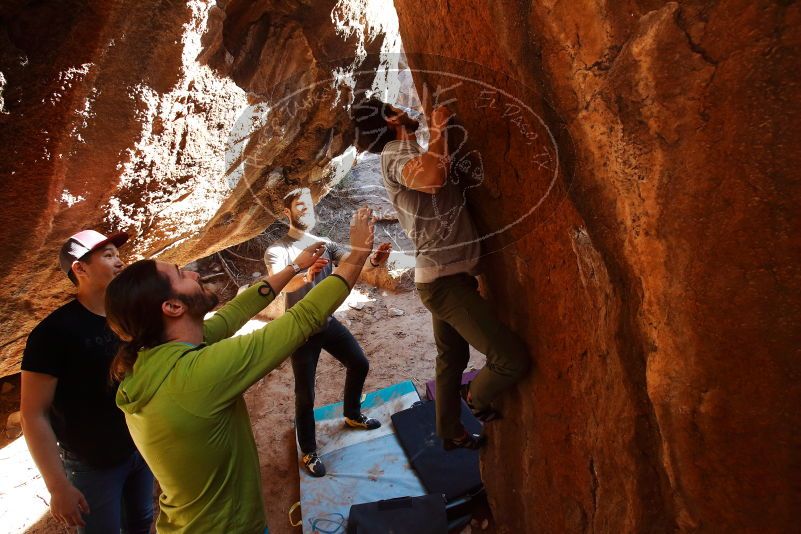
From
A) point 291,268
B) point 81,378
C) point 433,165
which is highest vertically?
point 433,165

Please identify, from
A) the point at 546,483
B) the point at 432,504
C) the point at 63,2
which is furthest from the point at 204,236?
the point at 546,483

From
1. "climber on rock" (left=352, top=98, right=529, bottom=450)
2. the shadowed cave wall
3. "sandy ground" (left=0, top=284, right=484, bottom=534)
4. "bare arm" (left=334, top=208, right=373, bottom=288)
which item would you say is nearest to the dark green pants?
"climber on rock" (left=352, top=98, right=529, bottom=450)

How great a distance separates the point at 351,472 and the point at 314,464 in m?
0.30

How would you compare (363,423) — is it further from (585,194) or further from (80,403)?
(585,194)

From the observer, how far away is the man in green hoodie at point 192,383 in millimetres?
1357

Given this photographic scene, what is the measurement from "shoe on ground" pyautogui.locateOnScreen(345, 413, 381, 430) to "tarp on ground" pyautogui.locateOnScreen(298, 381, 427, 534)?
38 millimetres

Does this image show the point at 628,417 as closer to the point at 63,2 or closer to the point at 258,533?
the point at 258,533

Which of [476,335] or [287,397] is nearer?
A: [476,335]

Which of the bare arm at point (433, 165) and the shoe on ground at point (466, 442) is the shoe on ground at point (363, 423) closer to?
the shoe on ground at point (466, 442)

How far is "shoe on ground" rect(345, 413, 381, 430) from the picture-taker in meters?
3.91

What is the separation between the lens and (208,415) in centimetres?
138

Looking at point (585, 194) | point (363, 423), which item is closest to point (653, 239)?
point (585, 194)

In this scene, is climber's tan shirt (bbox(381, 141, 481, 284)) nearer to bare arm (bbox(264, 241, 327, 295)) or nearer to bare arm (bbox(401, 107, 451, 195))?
bare arm (bbox(401, 107, 451, 195))

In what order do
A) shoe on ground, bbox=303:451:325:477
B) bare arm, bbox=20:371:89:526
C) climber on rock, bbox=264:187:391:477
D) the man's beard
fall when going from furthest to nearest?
shoe on ground, bbox=303:451:325:477
climber on rock, bbox=264:187:391:477
bare arm, bbox=20:371:89:526
the man's beard
